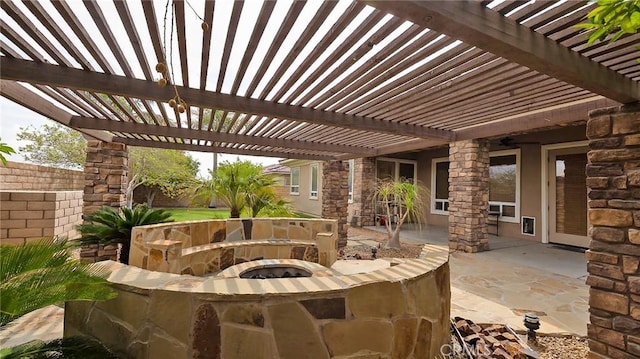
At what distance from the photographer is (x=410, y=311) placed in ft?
6.51

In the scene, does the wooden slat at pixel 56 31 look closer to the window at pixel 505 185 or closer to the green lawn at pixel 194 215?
the green lawn at pixel 194 215

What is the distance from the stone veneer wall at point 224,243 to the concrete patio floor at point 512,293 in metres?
0.94

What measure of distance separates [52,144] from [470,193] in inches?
636

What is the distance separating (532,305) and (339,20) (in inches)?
159

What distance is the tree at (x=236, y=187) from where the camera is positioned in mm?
6492

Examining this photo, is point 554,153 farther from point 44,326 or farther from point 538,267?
point 44,326

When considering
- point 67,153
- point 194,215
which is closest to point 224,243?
point 194,215

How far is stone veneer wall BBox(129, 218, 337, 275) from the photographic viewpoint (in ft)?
11.6

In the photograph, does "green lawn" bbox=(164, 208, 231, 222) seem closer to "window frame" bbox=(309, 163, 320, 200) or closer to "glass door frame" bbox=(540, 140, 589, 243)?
"window frame" bbox=(309, 163, 320, 200)

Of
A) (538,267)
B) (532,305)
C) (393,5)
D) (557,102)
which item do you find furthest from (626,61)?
(538,267)

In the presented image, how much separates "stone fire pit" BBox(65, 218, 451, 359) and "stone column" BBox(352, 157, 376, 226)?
8.46 meters

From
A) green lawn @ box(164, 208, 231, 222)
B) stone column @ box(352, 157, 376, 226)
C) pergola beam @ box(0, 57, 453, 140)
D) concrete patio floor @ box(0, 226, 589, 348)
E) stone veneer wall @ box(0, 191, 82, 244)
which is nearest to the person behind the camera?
pergola beam @ box(0, 57, 453, 140)

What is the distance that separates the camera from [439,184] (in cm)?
1041

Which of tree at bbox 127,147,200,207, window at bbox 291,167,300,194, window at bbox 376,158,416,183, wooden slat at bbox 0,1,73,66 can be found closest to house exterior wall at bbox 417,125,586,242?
window at bbox 376,158,416,183
